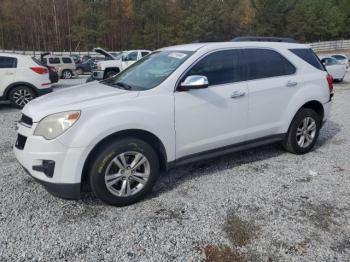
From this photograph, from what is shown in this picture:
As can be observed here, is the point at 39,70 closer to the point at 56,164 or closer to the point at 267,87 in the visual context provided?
the point at 56,164

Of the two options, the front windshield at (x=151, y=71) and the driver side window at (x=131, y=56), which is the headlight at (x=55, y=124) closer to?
the front windshield at (x=151, y=71)

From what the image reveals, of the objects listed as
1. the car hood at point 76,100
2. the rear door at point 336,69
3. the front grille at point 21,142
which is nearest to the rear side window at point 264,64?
the car hood at point 76,100

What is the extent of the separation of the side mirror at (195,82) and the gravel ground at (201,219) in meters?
1.26

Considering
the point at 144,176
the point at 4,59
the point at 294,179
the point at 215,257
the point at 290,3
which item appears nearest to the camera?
the point at 215,257

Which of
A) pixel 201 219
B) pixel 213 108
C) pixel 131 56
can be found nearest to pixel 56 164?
pixel 201 219

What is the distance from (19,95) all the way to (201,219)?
7590 mm

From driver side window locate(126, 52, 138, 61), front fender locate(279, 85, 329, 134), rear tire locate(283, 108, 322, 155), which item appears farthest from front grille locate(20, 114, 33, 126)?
driver side window locate(126, 52, 138, 61)

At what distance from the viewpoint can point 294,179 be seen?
4.06 meters

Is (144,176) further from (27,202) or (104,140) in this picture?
(27,202)

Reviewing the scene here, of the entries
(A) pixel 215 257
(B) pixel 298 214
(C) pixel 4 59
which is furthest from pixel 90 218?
(C) pixel 4 59

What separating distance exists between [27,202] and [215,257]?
2.23 metres

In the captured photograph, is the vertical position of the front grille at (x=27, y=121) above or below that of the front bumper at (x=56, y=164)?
above

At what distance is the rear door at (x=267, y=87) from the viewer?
417cm

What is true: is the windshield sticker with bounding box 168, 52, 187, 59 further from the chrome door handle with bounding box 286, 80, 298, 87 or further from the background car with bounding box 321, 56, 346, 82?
the background car with bounding box 321, 56, 346, 82
